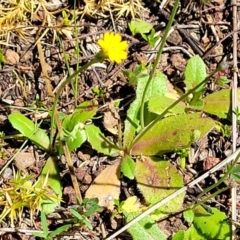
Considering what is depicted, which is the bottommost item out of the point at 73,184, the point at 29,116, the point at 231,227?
the point at 231,227

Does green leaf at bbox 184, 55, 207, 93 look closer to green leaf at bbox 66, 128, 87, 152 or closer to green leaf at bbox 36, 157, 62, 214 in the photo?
green leaf at bbox 66, 128, 87, 152

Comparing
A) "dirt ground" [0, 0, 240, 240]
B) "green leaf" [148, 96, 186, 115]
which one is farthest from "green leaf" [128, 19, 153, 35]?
"green leaf" [148, 96, 186, 115]

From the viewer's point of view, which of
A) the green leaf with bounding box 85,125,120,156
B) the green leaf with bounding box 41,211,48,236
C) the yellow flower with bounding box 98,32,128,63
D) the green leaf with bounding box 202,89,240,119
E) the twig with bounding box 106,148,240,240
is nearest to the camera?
A: the yellow flower with bounding box 98,32,128,63

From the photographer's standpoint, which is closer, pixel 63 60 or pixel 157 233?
pixel 157 233

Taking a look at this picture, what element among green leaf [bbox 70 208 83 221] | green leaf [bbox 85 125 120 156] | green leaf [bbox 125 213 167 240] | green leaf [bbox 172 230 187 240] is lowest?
green leaf [bbox 172 230 187 240]

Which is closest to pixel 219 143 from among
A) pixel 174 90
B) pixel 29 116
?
pixel 174 90

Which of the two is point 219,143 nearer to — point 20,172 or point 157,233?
point 157,233
